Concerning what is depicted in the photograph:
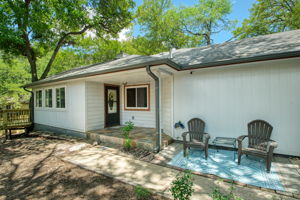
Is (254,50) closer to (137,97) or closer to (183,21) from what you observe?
(137,97)

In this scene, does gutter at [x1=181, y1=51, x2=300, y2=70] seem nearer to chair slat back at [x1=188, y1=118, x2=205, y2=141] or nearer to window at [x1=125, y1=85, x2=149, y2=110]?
chair slat back at [x1=188, y1=118, x2=205, y2=141]

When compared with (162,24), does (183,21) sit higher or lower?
higher

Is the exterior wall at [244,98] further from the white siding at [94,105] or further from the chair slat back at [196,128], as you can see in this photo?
the white siding at [94,105]

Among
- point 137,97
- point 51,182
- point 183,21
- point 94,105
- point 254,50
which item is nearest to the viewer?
point 51,182

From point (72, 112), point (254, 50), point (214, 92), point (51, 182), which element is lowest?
point (51, 182)

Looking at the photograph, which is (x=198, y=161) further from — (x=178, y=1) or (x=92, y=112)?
(x=178, y=1)

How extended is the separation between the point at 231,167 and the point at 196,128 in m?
1.36

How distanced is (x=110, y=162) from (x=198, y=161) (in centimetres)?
214

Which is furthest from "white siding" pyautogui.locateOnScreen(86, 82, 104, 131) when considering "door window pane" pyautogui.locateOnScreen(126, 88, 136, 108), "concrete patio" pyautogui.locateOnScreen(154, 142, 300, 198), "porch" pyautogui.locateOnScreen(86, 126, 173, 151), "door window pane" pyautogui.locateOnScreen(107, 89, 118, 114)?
"concrete patio" pyautogui.locateOnScreen(154, 142, 300, 198)

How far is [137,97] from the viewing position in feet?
22.6

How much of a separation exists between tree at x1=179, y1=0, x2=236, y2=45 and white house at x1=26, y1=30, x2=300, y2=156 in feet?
44.4

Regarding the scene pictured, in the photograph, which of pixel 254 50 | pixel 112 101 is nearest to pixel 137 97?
pixel 112 101

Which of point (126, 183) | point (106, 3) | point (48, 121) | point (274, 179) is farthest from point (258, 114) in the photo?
point (106, 3)

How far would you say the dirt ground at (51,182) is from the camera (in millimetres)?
2359
